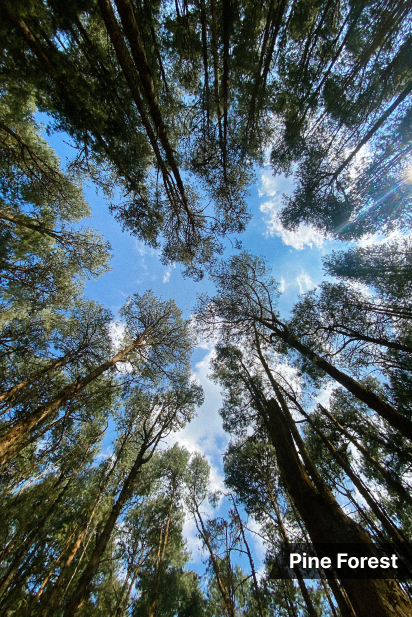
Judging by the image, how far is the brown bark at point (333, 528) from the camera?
8.26 ft

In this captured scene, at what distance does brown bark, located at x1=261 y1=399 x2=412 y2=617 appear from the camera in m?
2.52

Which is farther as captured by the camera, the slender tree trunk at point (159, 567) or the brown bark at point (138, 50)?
the slender tree trunk at point (159, 567)

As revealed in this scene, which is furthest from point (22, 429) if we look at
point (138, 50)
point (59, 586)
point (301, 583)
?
point (301, 583)

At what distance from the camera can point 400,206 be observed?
24.6 feet

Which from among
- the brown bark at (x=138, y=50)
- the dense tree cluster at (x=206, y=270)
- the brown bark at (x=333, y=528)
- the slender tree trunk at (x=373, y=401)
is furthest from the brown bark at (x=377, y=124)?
the brown bark at (x=333, y=528)

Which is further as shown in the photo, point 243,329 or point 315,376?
point 243,329

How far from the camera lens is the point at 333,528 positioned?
3232mm

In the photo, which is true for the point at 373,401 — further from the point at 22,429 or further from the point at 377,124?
the point at 377,124

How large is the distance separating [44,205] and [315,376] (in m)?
12.5

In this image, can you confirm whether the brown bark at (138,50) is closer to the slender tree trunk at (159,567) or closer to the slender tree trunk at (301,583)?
the slender tree trunk at (301,583)

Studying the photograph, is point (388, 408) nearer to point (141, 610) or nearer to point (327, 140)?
point (327, 140)

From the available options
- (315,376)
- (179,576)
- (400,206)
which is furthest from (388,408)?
(179,576)

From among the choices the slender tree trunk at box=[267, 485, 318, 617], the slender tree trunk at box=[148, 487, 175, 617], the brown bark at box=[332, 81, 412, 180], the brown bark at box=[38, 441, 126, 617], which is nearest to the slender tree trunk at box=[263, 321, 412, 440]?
the slender tree trunk at box=[267, 485, 318, 617]

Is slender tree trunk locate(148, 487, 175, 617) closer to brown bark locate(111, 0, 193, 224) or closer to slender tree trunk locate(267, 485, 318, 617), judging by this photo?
slender tree trunk locate(267, 485, 318, 617)
